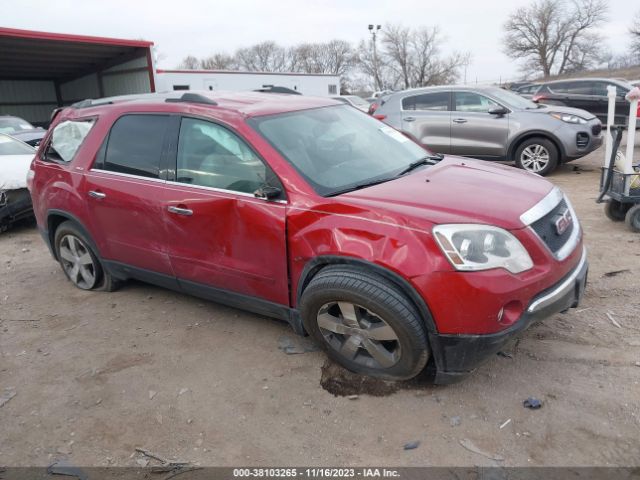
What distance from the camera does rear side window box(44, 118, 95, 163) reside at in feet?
14.4

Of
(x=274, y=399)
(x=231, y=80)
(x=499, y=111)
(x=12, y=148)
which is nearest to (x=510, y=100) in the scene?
(x=499, y=111)

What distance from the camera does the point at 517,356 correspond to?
10.7 ft

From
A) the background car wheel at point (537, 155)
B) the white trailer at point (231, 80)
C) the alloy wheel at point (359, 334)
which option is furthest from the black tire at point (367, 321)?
the white trailer at point (231, 80)

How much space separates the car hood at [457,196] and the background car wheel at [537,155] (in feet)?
18.5

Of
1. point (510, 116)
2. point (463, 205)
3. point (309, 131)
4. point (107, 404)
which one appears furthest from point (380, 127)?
point (510, 116)

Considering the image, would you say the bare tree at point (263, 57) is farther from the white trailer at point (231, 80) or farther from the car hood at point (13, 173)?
the car hood at point (13, 173)

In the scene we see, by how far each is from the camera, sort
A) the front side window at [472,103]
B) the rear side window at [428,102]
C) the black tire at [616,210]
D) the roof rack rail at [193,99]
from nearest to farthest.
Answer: the roof rack rail at [193,99]
the black tire at [616,210]
the front side window at [472,103]
the rear side window at [428,102]

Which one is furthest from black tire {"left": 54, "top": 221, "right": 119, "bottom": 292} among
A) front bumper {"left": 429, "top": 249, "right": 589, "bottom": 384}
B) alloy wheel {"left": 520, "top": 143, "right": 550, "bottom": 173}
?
alloy wheel {"left": 520, "top": 143, "right": 550, "bottom": 173}

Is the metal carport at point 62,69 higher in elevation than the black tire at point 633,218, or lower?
higher

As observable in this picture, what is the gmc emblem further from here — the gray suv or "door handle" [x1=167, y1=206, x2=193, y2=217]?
the gray suv

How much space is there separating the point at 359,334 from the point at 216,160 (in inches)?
59.6

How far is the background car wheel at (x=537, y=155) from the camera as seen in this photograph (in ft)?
28.2

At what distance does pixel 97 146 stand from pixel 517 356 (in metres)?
3.57

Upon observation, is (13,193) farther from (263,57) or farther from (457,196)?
(263,57)
